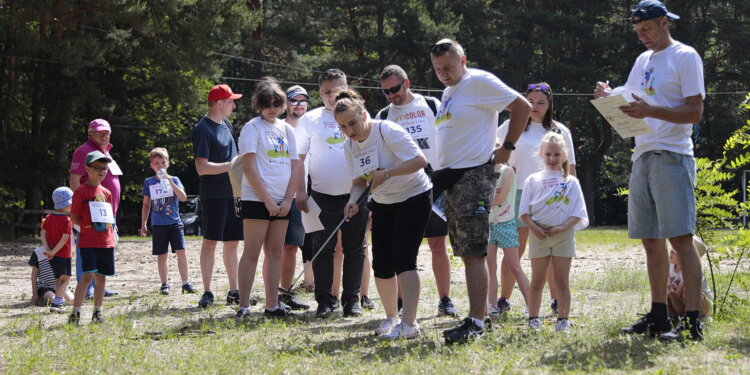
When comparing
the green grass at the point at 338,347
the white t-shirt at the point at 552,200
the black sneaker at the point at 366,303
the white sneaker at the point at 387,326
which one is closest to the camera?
the green grass at the point at 338,347

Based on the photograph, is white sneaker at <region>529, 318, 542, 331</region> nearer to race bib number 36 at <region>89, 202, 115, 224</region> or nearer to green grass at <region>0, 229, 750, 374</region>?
green grass at <region>0, 229, 750, 374</region>

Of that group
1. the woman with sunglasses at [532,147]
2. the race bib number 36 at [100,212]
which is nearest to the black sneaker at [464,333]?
the woman with sunglasses at [532,147]

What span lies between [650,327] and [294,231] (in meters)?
4.05

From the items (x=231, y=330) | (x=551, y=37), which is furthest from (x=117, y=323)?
(x=551, y=37)

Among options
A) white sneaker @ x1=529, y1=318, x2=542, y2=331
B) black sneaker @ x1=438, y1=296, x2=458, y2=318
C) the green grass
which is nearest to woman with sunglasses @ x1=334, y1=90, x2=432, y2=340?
the green grass

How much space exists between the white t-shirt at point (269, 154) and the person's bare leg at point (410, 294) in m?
1.84

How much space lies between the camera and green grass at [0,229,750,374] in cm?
495

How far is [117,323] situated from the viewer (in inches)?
275

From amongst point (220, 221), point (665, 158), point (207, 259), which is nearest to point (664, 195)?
point (665, 158)

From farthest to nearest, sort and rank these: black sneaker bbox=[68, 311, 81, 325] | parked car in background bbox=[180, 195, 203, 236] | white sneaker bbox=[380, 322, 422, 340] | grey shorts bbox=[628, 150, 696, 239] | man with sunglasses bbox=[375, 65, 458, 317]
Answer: parked car in background bbox=[180, 195, 203, 236]
man with sunglasses bbox=[375, 65, 458, 317]
black sneaker bbox=[68, 311, 81, 325]
white sneaker bbox=[380, 322, 422, 340]
grey shorts bbox=[628, 150, 696, 239]

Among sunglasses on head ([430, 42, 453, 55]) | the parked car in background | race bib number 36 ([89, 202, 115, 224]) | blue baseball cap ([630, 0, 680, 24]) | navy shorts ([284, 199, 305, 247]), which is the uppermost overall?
blue baseball cap ([630, 0, 680, 24])

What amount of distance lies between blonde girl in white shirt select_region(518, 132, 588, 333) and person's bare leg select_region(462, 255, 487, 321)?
0.60 m

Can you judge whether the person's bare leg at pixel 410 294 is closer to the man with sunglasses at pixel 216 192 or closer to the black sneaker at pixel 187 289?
the man with sunglasses at pixel 216 192

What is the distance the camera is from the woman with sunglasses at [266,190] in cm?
734
